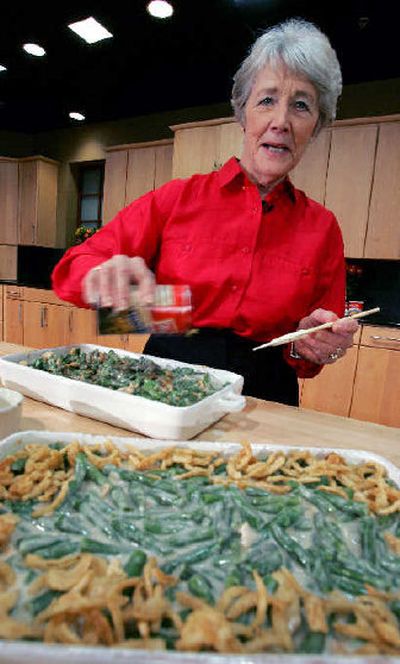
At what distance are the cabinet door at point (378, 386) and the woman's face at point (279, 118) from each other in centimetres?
213

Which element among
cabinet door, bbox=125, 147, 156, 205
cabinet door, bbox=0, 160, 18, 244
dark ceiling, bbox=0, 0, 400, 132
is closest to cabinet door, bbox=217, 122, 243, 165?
dark ceiling, bbox=0, 0, 400, 132

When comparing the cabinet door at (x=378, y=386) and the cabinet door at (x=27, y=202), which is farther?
the cabinet door at (x=27, y=202)

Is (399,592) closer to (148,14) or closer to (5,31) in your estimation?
(148,14)

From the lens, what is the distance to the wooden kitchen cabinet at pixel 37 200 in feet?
18.5

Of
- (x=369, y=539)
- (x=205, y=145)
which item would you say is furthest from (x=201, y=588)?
(x=205, y=145)

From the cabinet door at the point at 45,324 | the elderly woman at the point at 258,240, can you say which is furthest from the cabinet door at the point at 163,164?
the elderly woman at the point at 258,240

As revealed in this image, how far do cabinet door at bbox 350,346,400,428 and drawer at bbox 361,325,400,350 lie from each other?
4cm

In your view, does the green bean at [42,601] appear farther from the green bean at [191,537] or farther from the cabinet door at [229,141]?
the cabinet door at [229,141]

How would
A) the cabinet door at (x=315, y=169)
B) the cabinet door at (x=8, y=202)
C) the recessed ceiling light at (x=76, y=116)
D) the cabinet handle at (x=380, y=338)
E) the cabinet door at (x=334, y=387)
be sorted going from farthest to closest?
the cabinet door at (x=8, y=202)
the recessed ceiling light at (x=76, y=116)
the cabinet door at (x=315, y=169)
the cabinet door at (x=334, y=387)
the cabinet handle at (x=380, y=338)

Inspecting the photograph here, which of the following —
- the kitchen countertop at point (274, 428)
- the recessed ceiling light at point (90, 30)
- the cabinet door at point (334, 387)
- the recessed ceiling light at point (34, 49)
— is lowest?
the cabinet door at point (334, 387)

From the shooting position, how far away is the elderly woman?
1.33 meters

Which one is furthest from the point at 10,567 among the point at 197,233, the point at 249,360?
the point at 197,233

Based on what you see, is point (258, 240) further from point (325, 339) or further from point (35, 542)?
point (35, 542)

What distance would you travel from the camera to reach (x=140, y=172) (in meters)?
4.88
